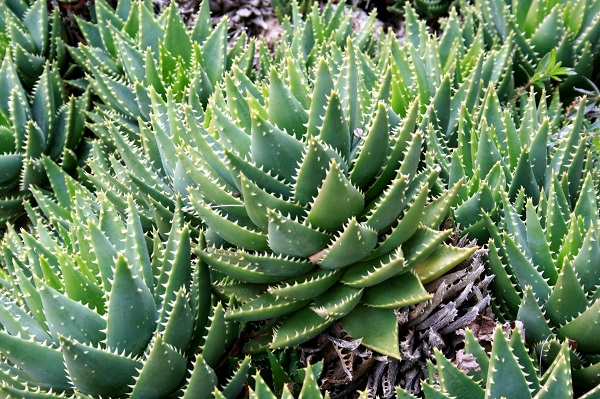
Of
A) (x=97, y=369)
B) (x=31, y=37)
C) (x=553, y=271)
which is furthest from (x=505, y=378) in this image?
(x=31, y=37)

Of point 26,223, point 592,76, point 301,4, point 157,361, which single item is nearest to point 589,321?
point 157,361

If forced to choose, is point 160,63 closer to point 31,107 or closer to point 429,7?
point 31,107

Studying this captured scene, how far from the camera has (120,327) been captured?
1.21m

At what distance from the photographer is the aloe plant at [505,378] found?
1.02m

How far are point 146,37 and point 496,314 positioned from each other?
156 cm

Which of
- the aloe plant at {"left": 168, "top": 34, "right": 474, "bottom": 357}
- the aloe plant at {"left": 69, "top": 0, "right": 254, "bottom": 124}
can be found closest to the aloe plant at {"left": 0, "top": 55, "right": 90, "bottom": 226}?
the aloe plant at {"left": 69, "top": 0, "right": 254, "bottom": 124}

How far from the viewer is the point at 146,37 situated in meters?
2.14

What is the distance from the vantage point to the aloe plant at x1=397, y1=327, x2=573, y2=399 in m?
1.02

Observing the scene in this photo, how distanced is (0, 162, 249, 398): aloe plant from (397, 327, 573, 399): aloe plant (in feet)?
1.39

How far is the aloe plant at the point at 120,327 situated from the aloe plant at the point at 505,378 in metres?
0.42

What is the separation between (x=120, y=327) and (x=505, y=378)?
2.55 ft

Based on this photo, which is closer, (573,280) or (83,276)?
(573,280)

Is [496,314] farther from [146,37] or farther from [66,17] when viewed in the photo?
[66,17]

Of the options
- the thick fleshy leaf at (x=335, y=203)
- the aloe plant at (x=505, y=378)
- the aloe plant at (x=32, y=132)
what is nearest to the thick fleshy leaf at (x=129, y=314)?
the thick fleshy leaf at (x=335, y=203)
